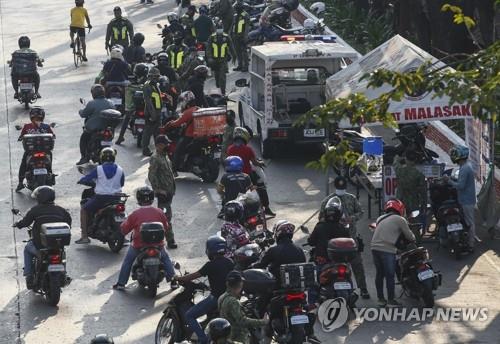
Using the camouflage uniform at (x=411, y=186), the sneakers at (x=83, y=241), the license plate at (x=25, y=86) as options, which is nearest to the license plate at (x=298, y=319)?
the camouflage uniform at (x=411, y=186)

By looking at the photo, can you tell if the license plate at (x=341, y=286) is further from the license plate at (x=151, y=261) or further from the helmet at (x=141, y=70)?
the helmet at (x=141, y=70)

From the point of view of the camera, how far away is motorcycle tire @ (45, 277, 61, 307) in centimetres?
1831

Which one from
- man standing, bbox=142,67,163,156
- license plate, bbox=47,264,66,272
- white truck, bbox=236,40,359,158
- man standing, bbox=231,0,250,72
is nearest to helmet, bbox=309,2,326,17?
man standing, bbox=231,0,250,72

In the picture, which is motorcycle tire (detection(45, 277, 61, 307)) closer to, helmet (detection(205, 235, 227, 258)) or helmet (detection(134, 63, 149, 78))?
helmet (detection(205, 235, 227, 258))

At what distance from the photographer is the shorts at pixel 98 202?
21.0m

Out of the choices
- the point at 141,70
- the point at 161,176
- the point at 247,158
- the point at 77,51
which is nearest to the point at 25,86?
the point at 141,70

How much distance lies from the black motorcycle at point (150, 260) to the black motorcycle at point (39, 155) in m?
5.52

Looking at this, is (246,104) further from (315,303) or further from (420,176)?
(315,303)

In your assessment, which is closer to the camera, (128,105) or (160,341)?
(160,341)

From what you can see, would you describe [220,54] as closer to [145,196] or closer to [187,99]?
[187,99]

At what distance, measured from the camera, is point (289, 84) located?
2686 centimetres

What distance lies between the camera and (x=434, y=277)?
59.7ft

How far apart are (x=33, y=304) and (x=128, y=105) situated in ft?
33.2

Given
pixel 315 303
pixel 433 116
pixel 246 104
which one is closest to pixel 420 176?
pixel 433 116
